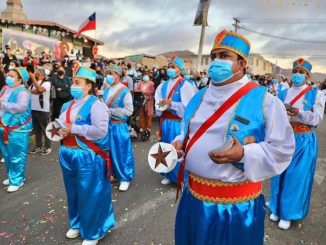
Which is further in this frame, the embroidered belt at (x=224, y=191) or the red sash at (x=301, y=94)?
the red sash at (x=301, y=94)

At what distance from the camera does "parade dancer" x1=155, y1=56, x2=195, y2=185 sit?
5094 millimetres

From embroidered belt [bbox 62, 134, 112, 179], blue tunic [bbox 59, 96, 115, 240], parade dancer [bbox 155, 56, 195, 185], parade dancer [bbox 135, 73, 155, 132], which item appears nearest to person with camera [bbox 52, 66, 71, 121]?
parade dancer [bbox 135, 73, 155, 132]

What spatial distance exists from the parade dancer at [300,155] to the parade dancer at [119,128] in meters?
2.48

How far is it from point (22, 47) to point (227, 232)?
1516 centimetres

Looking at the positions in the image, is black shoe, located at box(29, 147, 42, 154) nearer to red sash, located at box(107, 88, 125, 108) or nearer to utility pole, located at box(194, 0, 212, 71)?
red sash, located at box(107, 88, 125, 108)

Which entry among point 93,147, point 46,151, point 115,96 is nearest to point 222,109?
point 93,147

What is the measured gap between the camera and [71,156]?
11.0 ft

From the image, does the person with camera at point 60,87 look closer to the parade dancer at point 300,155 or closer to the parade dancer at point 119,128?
the parade dancer at point 119,128

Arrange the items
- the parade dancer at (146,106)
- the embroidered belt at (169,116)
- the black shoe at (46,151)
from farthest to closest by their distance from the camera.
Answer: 1. the parade dancer at (146,106)
2. the black shoe at (46,151)
3. the embroidered belt at (169,116)

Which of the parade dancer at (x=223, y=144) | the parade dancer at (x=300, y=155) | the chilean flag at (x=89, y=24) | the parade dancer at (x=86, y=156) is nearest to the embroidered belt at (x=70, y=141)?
the parade dancer at (x=86, y=156)

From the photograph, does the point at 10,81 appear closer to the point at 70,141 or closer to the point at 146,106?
the point at 70,141

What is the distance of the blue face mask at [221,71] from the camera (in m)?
2.08

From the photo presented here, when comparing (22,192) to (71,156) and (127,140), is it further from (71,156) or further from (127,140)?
(71,156)

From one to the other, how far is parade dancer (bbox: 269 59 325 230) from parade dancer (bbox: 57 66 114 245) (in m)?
2.28
